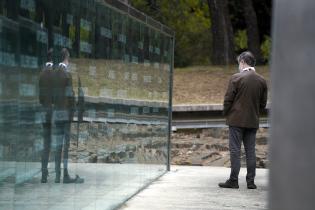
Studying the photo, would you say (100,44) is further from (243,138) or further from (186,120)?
(186,120)

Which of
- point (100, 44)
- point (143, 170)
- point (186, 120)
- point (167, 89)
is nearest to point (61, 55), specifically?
point (100, 44)

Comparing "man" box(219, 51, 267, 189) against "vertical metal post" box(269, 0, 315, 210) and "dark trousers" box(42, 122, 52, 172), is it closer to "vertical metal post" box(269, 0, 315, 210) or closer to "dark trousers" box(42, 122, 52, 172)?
"dark trousers" box(42, 122, 52, 172)

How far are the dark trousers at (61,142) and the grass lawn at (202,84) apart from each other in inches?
465

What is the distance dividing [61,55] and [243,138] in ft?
14.0

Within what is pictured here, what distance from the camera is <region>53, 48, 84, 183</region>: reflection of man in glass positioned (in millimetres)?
5410

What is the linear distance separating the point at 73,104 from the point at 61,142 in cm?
40

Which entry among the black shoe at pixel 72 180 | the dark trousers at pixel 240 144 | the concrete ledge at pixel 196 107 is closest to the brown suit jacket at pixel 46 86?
the black shoe at pixel 72 180

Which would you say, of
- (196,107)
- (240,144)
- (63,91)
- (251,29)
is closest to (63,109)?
(63,91)

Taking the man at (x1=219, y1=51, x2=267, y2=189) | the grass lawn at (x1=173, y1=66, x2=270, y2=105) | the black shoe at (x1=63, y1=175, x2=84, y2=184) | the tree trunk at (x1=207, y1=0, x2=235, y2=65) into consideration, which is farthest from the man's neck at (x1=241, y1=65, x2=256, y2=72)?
the tree trunk at (x1=207, y1=0, x2=235, y2=65)

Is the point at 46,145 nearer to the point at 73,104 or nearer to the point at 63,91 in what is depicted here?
the point at 63,91

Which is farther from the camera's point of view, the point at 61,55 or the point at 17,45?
the point at 61,55

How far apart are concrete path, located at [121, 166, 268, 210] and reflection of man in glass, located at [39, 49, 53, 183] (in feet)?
8.20

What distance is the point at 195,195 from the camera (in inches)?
340

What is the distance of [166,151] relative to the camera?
1134 centimetres
